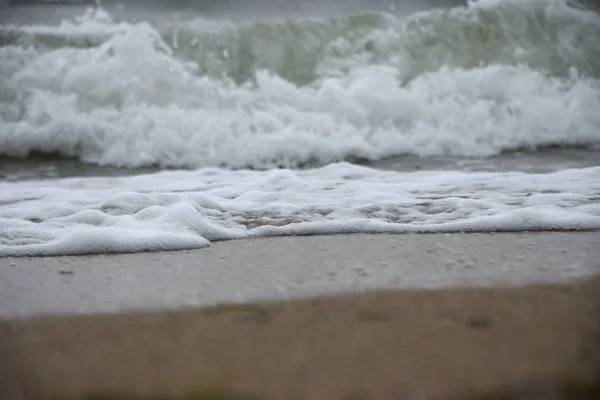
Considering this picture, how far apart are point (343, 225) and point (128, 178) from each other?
75.2 inches

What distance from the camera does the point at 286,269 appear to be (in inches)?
56.2

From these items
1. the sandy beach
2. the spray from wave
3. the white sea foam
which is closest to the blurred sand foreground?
the sandy beach

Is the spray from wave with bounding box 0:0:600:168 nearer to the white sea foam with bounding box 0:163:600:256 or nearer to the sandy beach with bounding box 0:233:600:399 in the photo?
the white sea foam with bounding box 0:163:600:256

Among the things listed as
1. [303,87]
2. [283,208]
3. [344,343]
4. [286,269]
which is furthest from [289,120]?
[344,343]

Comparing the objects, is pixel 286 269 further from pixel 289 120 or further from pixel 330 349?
pixel 289 120

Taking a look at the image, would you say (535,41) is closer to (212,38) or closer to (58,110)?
(212,38)

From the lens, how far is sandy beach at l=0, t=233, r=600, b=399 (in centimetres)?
82

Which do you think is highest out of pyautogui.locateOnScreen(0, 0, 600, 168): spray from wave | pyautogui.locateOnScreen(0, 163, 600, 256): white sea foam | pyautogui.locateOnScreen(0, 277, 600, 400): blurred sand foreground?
pyautogui.locateOnScreen(0, 0, 600, 168): spray from wave

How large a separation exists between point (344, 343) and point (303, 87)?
3.89 meters

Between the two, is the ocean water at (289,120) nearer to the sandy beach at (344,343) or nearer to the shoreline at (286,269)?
the shoreline at (286,269)

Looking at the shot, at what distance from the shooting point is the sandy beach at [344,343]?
2.71ft

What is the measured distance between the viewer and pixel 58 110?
4.26 metres

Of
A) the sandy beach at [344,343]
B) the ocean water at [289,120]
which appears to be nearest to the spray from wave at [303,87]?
the ocean water at [289,120]

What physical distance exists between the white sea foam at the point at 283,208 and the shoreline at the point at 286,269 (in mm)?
76
